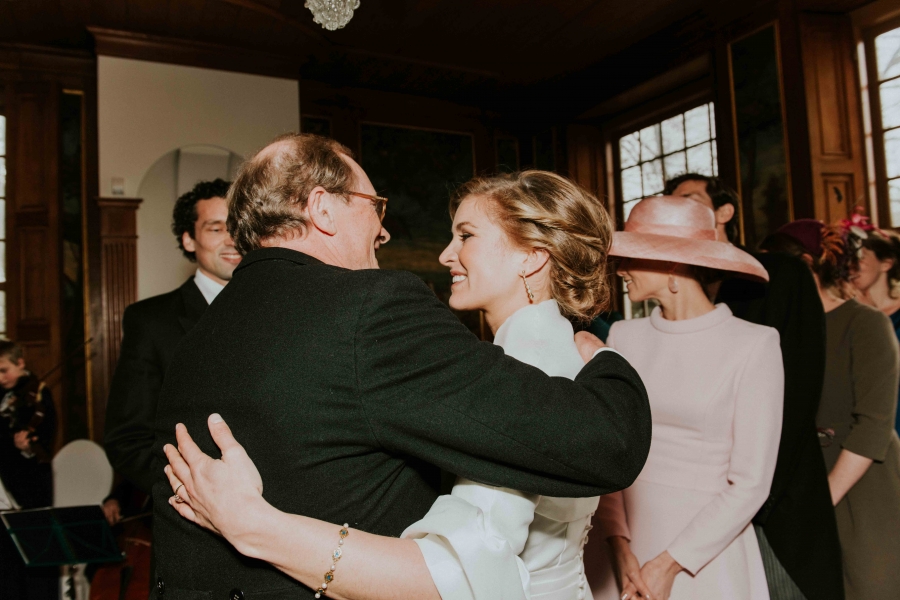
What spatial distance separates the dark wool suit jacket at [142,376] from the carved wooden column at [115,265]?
5048 millimetres

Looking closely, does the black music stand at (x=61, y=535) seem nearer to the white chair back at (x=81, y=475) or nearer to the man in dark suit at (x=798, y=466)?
the white chair back at (x=81, y=475)

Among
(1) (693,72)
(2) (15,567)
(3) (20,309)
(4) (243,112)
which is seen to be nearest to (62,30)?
(4) (243,112)

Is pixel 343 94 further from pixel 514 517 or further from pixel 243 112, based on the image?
pixel 514 517

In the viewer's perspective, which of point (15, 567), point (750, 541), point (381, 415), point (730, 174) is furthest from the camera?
point (730, 174)

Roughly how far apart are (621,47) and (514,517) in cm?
768

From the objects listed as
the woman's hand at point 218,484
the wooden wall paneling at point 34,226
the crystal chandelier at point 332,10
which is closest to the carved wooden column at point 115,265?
the wooden wall paneling at point 34,226

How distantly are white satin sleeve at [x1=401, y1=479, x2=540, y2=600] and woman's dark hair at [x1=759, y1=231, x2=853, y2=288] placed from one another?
2280 mm

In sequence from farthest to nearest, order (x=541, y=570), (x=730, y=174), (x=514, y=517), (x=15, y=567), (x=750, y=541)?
(x=730, y=174) < (x=15, y=567) < (x=750, y=541) < (x=541, y=570) < (x=514, y=517)

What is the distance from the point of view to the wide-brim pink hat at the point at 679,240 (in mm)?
2205

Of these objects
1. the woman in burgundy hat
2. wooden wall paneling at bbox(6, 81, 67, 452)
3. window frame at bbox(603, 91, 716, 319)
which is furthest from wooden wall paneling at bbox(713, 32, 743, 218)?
wooden wall paneling at bbox(6, 81, 67, 452)

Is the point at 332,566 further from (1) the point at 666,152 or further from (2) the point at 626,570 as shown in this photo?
(1) the point at 666,152

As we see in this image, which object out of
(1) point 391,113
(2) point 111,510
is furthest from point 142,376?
(1) point 391,113

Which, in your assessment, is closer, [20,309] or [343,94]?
[20,309]

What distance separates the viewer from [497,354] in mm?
1120
